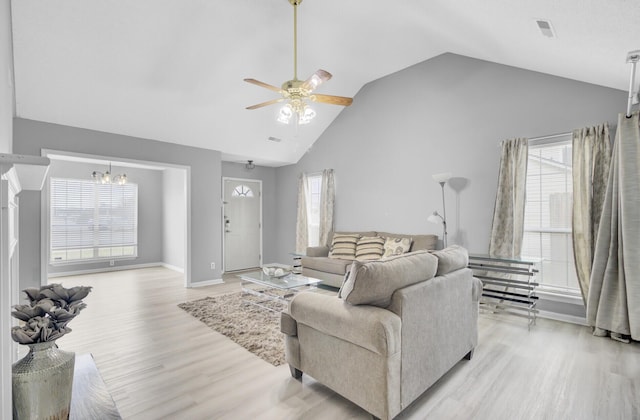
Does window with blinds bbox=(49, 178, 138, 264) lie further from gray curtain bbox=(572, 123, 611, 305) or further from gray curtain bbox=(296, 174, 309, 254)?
gray curtain bbox=(572, 123, 611, 305)

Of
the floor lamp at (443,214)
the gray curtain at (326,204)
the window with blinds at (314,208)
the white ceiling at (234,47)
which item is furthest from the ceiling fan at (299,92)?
the window with blinds at (314,208)

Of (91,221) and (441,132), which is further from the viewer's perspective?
(91,221)

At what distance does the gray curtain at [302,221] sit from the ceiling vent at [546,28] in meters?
4.77

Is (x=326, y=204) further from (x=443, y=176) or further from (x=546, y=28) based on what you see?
(x=546, y=28)

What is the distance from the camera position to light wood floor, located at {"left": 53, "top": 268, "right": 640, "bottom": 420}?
6.58 ft

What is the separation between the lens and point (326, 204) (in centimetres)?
619

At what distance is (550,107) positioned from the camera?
3725 millimetres

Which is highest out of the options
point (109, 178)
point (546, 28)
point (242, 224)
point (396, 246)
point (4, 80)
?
point (546, 28)

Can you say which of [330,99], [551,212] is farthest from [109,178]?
[551,212]

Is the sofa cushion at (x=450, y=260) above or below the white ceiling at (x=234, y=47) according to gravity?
below

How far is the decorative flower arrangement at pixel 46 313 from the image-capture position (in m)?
0.93

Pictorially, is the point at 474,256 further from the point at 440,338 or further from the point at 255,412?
the point at 255,412

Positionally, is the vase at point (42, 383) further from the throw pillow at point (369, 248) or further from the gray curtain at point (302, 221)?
the gray curtain at point (302, 221)

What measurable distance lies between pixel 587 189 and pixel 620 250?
0.69m
